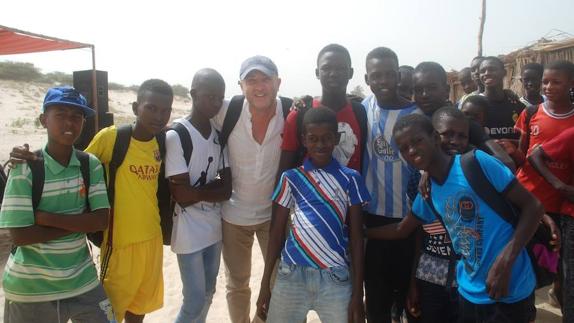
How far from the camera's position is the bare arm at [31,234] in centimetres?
210

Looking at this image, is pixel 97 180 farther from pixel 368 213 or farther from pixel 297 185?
pixel 368 213

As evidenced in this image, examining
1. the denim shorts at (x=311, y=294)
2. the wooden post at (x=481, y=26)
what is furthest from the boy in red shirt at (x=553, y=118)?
the wooden post at (x=481, y=26)

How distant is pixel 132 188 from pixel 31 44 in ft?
27.2

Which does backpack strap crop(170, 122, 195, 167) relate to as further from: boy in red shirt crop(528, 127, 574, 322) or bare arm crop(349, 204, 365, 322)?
boy in red shirt crop(528, 127, 574, 322)

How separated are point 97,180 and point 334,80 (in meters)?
1.67

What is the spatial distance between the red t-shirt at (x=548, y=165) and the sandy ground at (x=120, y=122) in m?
Answer: 1.37

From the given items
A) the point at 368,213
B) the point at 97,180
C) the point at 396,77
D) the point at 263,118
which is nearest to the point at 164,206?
the point at 97,180

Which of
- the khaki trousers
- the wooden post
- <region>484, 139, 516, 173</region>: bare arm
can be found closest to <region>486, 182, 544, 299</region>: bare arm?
<region>484, 139, 516, 173</region>: bare arm

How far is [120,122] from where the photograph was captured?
22.9 meters

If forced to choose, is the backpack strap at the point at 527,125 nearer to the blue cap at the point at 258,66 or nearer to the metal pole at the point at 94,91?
the blue cap at the point at 258,66

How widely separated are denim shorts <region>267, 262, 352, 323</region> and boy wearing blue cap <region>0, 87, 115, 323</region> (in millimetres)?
1057

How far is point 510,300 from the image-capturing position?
2002 mm

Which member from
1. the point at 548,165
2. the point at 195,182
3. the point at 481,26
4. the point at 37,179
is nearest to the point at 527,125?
the point at 548,165

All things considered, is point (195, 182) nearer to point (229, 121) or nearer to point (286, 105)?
point (229, 121)
